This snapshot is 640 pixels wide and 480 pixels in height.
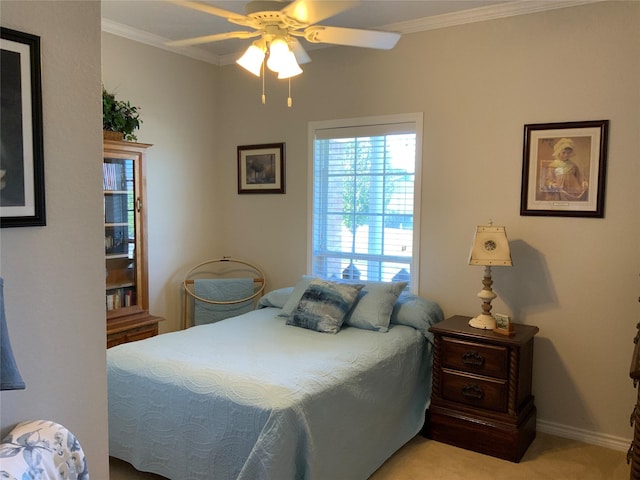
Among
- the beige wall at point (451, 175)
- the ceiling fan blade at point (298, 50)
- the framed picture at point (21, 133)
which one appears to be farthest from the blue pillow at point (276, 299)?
the framed picture at point (21, 133)

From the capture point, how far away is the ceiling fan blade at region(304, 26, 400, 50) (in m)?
2.52

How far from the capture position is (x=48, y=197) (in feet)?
4.39

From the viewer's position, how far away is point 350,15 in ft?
11.2

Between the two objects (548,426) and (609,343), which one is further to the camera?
(548,426)

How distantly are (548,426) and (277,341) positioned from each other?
5.87 feet

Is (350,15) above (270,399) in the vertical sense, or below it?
above

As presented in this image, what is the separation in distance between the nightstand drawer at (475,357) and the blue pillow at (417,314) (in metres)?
0.23

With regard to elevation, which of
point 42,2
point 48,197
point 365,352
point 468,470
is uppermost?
point 42,2

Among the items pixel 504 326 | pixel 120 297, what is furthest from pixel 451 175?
pixel 120 297

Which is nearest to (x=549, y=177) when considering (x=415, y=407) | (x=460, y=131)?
(x=460, y=131)

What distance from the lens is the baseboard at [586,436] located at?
3053 mm

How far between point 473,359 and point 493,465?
0.57 m

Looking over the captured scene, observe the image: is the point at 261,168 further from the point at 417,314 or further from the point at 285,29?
the point at 285,29

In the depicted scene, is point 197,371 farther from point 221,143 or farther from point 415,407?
point 221,143
